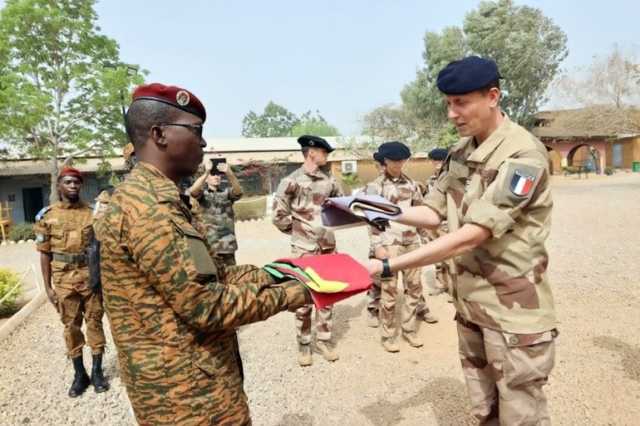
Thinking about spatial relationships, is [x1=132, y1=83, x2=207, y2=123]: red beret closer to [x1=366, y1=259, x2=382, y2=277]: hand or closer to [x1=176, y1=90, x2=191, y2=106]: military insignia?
[x1=176, y1=90, x2=191, y2=106]: military insignia

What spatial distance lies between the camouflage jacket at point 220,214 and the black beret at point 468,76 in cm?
388

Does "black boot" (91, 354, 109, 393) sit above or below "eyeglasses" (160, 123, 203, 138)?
below

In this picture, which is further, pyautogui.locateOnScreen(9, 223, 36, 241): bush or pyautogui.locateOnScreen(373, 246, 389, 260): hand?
pyautogui.locateOnScreen(9, 223, 36, 241): bush

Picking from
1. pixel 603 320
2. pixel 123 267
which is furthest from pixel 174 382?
pixel 603 320

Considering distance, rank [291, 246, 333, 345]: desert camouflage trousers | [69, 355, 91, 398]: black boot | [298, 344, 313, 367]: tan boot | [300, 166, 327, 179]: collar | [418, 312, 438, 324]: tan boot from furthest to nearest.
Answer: [418, 312, 438, 324]: tan boot → [300, 166, 327, 179]: collar → [291, 246, 333, 345]: desert camouflage trousers → [298, 344, 313, 367]: tan boot → [69, 355, 91, 398]: black boot

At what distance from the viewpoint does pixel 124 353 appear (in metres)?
1.71

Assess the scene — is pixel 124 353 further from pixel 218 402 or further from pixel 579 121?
pixel 579 121

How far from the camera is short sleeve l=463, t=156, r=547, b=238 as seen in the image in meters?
2.03

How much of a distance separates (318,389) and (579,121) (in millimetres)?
38945

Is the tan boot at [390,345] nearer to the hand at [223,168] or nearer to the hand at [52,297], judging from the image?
the hand at [223,168]

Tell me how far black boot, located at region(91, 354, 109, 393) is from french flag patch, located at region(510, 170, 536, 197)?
4.20 meters

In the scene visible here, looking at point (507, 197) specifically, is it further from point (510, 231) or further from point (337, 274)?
point (337, 274)

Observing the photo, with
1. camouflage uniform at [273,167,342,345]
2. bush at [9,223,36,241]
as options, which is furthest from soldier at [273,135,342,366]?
bush at [9,223,36,241]

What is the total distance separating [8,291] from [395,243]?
20.8 ft
